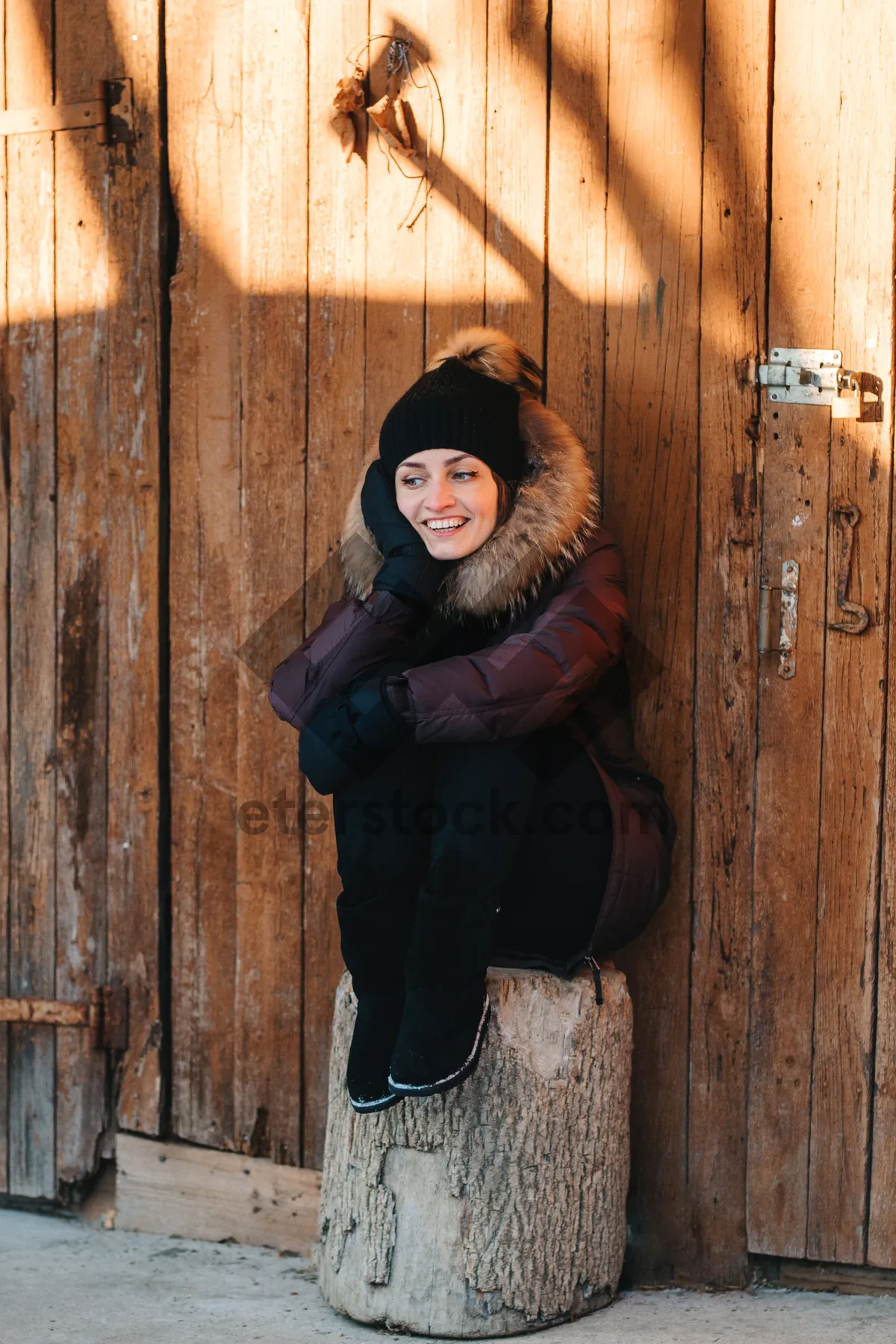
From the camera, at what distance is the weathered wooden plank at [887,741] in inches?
90.1

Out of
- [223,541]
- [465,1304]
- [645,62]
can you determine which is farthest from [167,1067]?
[645,62]

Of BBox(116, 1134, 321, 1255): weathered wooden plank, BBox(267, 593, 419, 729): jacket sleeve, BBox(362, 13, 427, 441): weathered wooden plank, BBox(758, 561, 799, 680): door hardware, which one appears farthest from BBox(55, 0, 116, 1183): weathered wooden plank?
BBox(758, 561, 799, 680): door hardware

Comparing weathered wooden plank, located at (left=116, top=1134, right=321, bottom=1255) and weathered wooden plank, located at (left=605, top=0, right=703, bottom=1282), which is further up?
weathered wooden plank, located at (left=605, top=0, right=703, bottom=1282)

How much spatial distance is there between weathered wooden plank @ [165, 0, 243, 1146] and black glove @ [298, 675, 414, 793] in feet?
1.97

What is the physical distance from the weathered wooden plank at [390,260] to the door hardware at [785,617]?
79 cm

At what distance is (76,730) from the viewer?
2859mm

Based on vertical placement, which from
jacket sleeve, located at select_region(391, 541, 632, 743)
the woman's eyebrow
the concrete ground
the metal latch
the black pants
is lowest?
the concrete ground

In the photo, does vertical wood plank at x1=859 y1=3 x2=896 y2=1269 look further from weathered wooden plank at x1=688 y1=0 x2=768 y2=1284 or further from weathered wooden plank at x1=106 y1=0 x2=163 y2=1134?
weathered wooden plank at x1=106 y1=0 x2=163 y2=1134

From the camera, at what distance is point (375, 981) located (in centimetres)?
216

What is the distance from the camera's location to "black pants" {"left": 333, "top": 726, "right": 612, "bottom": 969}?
6.77ft

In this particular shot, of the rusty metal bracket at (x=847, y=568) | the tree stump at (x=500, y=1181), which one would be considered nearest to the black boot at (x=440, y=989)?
the tree stump at (x=500, y=1181)

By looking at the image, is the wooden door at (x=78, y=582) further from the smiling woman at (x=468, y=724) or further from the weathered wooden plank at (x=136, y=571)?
the smiling woman at (x=468, y=724)

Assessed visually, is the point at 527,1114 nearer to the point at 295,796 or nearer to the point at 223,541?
the point at 295,796

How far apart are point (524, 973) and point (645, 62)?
1638mm
